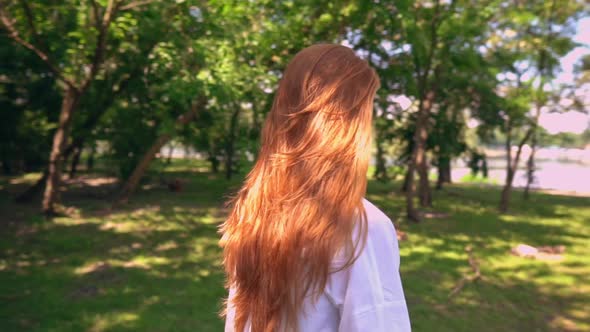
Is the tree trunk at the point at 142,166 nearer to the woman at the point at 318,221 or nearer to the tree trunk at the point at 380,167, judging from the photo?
the tree trunk at the point at 380,167

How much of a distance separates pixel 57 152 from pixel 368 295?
9.41m

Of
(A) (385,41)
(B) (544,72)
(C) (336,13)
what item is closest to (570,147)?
(B) (544,72)

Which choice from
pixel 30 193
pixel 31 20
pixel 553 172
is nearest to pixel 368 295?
pixel 31 20

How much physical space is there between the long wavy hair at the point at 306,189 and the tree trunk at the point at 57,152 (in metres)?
8.69

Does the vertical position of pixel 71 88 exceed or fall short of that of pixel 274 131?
it exceeds it

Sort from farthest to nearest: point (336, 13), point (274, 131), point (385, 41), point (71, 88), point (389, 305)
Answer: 1. point (385, 41)
2. point (336, 13)
3. point (71, 88)
4. point (274, 131)
5. point (389, 305)

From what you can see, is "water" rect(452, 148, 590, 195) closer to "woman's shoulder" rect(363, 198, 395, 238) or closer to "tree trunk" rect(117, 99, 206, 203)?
"tree trunk" rect(117, 99, 206, 203)

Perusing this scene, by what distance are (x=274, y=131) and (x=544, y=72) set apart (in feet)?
44.8

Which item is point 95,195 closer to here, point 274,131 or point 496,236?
point 496,236

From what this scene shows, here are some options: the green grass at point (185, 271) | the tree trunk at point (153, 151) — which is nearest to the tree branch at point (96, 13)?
the tree trunk at point (153, 151)

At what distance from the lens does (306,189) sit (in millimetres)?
1253

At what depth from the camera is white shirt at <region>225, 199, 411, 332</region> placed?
114 cm

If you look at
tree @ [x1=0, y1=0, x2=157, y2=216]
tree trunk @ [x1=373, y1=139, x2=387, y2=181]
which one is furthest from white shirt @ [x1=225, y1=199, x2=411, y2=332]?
tree trunk @ [x1=373, y1=139, x2=387, y2=181]

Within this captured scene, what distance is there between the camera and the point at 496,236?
10.0m
